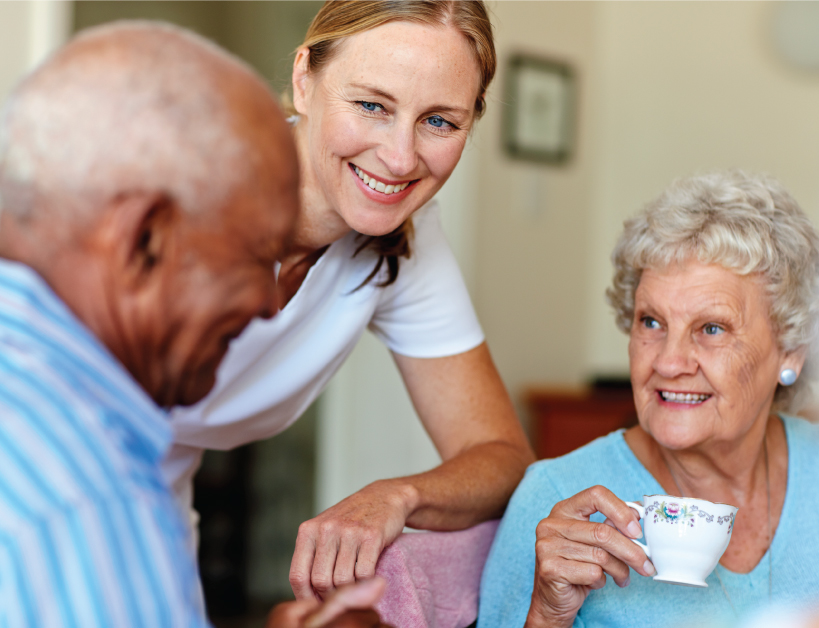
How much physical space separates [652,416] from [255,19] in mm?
3482

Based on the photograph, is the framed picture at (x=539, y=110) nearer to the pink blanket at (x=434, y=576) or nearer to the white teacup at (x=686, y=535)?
the pink blanket at (x=434, y=576)

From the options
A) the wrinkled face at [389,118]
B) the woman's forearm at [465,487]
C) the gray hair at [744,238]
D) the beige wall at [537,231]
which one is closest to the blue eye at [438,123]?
the wrinkled face at [389,118]

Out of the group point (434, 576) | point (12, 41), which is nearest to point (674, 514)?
point (434, 576)

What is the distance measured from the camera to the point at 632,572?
1.35 metres

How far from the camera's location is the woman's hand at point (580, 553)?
1155 mm

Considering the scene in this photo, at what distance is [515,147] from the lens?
141 inches

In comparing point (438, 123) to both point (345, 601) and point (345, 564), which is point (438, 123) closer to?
point (345, 564)

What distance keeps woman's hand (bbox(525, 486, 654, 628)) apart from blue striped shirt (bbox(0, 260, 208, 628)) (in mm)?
674

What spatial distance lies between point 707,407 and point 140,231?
1025 millimetres

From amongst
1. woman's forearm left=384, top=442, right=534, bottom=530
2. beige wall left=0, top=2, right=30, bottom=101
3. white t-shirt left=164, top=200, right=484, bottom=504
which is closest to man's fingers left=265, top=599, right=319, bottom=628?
woman's forearm left=384, top=442, right=534, bottom=530

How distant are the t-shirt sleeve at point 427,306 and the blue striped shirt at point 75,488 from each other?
923mm

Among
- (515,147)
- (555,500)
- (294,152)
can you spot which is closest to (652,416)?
(555,500)

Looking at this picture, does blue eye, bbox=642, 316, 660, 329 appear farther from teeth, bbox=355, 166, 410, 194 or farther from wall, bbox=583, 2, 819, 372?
wall, bbox=583, 2, 819, 372

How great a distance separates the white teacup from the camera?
3.61ft
